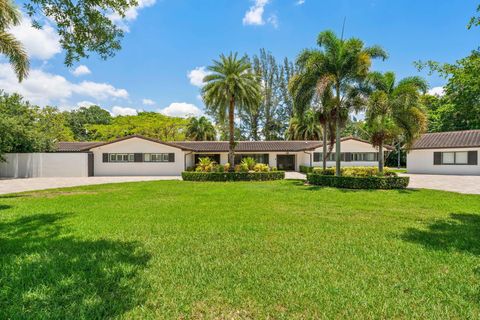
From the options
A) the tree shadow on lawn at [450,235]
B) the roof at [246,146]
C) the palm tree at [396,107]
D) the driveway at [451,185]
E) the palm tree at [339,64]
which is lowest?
the tree shadow on lawn at [450,235]

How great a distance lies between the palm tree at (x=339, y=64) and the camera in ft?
51.1

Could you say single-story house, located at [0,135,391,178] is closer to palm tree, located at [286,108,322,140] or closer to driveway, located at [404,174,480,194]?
palm tree, located at [286,108,322,140]

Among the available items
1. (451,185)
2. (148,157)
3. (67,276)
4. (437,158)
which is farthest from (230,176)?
(437,158)

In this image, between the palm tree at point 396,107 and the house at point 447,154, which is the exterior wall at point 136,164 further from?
the house at point 447,154

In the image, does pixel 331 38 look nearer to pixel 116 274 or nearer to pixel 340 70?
pixel 340 70

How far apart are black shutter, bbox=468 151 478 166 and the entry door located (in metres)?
17.2

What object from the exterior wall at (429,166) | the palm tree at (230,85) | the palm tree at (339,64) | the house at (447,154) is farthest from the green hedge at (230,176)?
the exterior wall at (429,166)

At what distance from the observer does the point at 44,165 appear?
25.5 m

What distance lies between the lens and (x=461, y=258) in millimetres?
4762

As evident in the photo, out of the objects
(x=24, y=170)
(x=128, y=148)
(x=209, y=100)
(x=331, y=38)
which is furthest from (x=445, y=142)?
(x=24, y=170)

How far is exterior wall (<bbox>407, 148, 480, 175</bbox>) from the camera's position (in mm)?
25389

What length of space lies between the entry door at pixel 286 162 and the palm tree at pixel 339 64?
57.8ft

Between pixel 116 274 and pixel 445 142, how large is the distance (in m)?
32.4

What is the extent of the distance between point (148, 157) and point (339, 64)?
2022 cm
